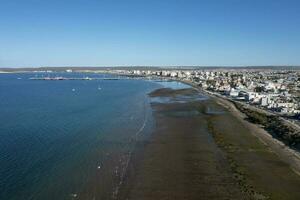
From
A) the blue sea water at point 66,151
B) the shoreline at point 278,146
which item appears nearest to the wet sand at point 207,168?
the shoreline at point 278,146

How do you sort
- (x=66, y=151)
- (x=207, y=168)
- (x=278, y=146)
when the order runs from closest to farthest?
(x=207, y=168) < (x=66, y=151) < (x=278, y=146)

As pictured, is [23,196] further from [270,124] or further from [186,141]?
[270,124]

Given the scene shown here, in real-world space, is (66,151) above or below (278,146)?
above

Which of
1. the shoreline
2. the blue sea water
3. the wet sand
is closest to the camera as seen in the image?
the wet sand

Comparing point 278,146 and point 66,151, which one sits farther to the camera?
point 278,146

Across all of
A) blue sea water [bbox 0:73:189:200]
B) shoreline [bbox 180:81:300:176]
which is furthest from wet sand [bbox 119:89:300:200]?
blue sea water [bbox 0:73:189:200]

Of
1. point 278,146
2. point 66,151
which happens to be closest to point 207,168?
point 278,146

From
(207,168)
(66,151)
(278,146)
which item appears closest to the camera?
(207,168)

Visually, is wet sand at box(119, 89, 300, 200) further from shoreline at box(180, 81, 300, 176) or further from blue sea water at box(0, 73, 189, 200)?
blue sea water at box(0, 73, 189, 200)

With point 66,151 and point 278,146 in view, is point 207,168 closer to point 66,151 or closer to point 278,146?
point 278,146

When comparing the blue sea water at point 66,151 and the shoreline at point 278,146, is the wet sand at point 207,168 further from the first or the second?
the blue sea water at point 66,151
